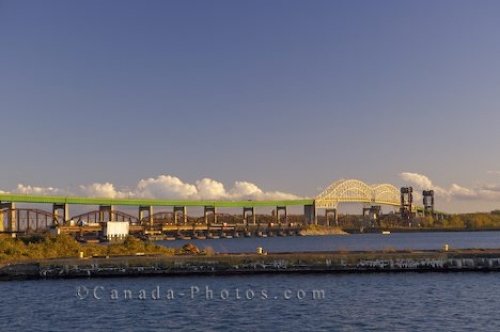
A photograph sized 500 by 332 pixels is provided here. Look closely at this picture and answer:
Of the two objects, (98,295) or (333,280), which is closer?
(98,295)

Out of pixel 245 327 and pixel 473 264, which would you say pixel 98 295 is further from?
pixel 473 264

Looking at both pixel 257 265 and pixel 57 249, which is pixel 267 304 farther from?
pixel 57 249

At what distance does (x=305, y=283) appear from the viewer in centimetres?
5456

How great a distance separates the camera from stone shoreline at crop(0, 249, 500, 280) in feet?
204

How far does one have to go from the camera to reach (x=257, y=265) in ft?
207

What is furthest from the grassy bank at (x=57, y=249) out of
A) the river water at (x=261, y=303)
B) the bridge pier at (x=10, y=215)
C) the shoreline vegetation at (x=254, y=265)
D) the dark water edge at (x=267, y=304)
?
the bridge pier at (x=10, y=215)

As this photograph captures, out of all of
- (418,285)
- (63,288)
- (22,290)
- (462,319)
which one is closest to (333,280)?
(418,285)

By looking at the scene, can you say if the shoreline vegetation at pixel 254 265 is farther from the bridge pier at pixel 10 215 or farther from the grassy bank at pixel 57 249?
the bridge pier at pixel 10 215

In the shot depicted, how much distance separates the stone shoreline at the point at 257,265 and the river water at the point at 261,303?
1853mm

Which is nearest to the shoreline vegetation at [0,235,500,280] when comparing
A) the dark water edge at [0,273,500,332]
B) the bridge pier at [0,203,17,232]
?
the dark water edge at [0,273,500,332]

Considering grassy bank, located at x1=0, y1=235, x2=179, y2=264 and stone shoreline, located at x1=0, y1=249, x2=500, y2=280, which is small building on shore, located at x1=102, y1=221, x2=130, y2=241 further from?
stone shoreline, located at x1=0, y1=249, x2=500, y2=280

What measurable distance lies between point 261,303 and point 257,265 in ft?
62.8

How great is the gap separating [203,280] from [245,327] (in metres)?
23.9

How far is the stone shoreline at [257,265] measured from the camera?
6216 cm
